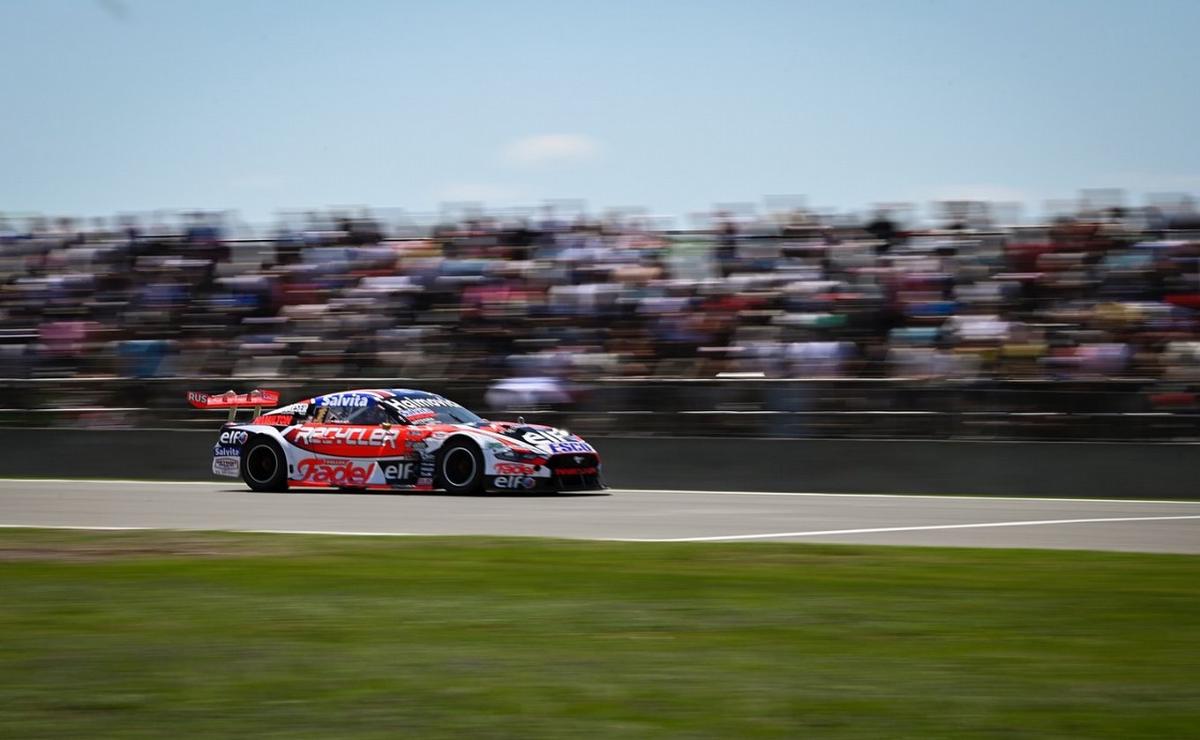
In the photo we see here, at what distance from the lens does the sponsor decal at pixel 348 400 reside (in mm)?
17688

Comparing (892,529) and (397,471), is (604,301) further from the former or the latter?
(892,529)

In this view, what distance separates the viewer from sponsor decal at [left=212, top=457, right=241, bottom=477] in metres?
18.4

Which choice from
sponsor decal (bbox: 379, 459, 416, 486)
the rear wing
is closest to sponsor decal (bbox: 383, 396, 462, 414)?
sponsor decal (bbox: 379, 459, 416, 486)

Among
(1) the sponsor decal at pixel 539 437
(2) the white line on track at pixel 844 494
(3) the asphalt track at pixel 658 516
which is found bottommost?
(2) the white line on track at pixel 844 494

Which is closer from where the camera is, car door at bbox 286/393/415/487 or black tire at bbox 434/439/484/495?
black tire at bbox 434/439/484/495

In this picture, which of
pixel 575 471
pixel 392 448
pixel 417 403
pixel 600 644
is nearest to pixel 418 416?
pixel 417 403

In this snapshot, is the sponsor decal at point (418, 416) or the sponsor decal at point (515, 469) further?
the sponsor decal at point (418, 416)

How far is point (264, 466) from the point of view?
1844 cm

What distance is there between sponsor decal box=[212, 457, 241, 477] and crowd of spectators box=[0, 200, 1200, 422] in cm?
278

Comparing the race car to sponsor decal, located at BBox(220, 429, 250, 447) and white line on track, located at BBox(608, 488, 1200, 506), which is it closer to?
sponsor decal, located at BBox(220, 429, 250, 447)

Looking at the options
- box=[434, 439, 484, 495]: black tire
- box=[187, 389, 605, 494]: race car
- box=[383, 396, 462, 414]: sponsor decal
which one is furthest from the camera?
box=[383, 396, 462, 414]: sponsor decal

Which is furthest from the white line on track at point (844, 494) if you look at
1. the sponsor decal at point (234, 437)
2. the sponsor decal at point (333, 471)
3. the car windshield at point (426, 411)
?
the car windshield at point (426, 411)

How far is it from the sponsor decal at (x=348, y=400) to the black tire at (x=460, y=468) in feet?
4.24

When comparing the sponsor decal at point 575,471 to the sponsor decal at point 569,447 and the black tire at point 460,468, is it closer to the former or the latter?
the sponsor decal at point 569,447
